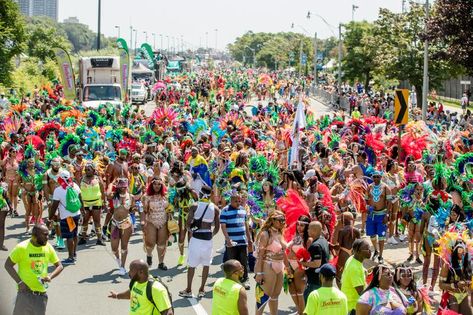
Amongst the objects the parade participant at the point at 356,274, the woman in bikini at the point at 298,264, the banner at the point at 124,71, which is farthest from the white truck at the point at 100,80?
the parade participant at the point at 356,274

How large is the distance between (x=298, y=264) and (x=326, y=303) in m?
2.43

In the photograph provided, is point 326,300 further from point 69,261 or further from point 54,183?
point 54,183

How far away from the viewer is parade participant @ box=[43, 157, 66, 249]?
1529 cm

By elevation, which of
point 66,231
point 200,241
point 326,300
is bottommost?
point 66,231

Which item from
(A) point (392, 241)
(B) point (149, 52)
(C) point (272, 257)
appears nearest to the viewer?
(C) point (272, 257)

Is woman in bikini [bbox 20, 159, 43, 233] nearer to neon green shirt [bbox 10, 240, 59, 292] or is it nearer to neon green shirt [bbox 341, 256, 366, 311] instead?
neon green shirt [bbox 10, 240, 59, 292]

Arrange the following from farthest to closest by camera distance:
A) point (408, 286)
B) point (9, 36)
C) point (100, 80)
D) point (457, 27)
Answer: point (9, 36) → point (100, 80) → point (457, 27) → point (408, 286)

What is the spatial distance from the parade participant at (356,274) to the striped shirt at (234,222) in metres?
3.36

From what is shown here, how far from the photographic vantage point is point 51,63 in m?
76.4

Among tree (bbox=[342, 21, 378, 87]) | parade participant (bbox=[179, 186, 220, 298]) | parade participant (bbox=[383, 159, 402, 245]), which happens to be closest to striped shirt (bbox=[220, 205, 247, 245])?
parade participant (bbox=[179, 186, 220, 298])

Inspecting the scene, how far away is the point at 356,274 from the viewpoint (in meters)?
8.93

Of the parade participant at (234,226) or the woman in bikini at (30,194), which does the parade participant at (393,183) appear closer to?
the parade participant at (234,226)

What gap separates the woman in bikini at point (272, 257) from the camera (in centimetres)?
1016

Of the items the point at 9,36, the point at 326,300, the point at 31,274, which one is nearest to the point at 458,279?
the point at 326,300
